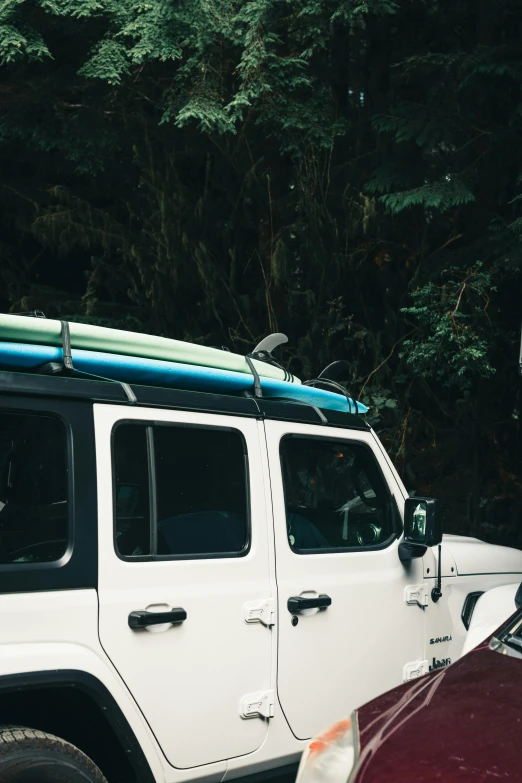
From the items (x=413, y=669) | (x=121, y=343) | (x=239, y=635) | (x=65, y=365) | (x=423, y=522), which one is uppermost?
(x=121, y=343)

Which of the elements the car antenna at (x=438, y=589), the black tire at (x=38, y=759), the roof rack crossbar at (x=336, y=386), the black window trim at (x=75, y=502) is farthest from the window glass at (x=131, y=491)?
the car antenna at (x=438, y=589)

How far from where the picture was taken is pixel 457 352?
33.1 ft

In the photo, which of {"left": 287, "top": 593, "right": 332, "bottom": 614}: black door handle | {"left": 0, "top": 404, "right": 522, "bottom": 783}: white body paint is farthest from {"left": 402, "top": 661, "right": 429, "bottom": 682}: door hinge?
{"left": 287, "top": 593, "right": 332, "bottom": 614}: black door handle

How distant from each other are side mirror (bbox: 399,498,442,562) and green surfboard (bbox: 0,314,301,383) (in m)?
0.81

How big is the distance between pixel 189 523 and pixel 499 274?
782 centimetres

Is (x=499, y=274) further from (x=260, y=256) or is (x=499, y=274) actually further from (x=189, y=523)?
(x=189, y=523)

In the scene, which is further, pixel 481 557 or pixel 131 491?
pixel 481 557

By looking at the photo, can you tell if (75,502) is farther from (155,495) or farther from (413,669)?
(413,669)

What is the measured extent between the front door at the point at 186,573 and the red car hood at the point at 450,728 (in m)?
0.71

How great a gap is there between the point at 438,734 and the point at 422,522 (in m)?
1.67

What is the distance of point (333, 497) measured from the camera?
3.97 m

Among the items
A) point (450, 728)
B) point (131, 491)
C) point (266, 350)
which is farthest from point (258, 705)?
point (266, 350)

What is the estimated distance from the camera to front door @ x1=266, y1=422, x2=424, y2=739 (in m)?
3.51

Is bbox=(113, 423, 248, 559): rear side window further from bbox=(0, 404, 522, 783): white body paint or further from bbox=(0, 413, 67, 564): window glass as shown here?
bbox=(0, 413, 67, 564): window glass
